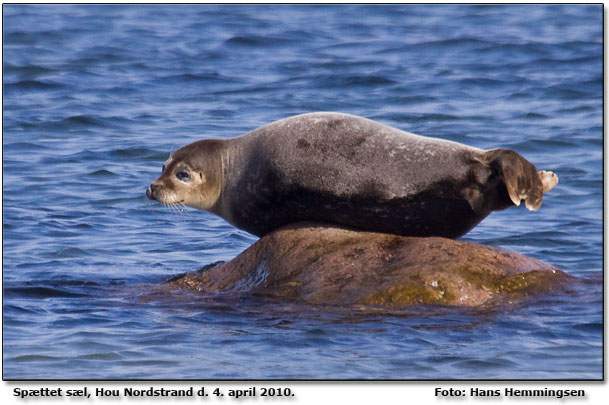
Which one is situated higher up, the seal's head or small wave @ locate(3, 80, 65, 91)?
the seal's head

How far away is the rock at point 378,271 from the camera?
24.1ft

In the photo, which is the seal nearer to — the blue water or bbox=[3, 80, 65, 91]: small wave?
the blue water

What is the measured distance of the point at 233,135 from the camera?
46.3ft

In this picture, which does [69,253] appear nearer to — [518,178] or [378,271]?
[378,271]

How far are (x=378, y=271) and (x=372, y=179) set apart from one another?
2.39ft

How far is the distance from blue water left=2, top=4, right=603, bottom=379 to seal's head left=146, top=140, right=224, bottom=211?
808 mm

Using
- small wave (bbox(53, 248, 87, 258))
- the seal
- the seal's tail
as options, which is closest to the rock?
the seal

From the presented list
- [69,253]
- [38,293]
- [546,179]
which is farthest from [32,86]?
[546,179]

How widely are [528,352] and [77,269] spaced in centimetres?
474

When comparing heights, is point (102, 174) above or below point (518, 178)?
below

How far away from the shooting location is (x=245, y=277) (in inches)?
327

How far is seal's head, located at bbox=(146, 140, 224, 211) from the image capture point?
8.73m

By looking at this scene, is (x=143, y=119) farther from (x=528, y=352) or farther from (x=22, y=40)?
(x=528, y=352)

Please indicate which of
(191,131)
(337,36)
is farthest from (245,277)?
(337,36)
